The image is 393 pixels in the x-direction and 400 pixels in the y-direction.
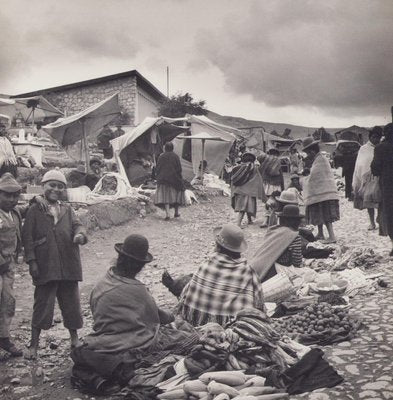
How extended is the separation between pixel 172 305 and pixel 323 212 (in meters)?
3.33

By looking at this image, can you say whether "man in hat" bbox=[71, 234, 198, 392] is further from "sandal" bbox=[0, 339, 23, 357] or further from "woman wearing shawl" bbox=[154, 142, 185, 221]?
"woman wearing shawl" bbox=[154, 142, 185, 221]

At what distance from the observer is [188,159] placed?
62.1 feet

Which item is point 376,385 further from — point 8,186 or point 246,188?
point 246,188

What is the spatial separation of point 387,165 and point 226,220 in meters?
6.15

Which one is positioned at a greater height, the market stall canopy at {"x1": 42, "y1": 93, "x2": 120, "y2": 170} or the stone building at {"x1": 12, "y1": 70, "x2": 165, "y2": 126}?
the stone building at {"x1": 12, "y1": 70, "x2": 165, "y2": 126}

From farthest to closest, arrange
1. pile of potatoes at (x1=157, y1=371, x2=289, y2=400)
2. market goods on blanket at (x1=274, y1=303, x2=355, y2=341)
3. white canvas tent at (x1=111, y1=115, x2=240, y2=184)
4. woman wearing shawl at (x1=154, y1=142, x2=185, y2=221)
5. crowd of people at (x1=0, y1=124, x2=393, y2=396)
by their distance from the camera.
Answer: white canvas tent at (x1=111, y1=115, x2=240, y2=184) → woman wearing shawl at (x1=154, y1=142, x2=185, y2=221) → market goods on blanket at (x1=274, y1=303, x2=355, y2=341) → crowd of people at (x1=0, y1=124, x2=393, y2=396) → pile of potatoes at (x1=157, y1=371, x2=289, y2=400)

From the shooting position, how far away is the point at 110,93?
79.9 ft

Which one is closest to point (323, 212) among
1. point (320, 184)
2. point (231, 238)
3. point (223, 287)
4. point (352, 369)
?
point (320, 184)

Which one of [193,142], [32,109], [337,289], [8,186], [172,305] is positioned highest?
[32,109]

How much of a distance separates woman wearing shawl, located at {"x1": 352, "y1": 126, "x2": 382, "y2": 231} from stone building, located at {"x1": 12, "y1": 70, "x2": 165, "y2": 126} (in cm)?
1693

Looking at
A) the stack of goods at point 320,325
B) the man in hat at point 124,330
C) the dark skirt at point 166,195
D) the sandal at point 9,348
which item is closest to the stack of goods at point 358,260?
the stack of goods at point 320,325

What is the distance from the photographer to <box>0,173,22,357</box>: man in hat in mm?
4074

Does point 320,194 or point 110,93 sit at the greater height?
point 110,93

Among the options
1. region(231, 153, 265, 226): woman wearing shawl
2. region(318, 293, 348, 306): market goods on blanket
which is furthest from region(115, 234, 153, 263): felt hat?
region(231, 153, 265, 226): woman wearing shawl
